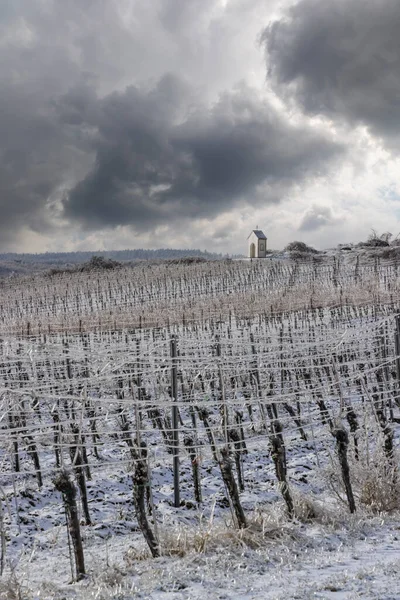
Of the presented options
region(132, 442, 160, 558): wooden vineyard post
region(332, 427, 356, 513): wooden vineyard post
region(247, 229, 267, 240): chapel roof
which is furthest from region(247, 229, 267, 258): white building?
region(132, 442, 160, 558): wooden vineyard post

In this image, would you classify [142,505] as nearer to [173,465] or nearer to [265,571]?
[265,571]

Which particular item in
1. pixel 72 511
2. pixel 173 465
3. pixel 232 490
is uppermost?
pixel 72 511

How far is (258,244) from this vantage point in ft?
152

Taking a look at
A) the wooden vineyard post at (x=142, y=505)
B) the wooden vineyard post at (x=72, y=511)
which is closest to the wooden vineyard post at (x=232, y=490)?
the wooden vineyard post at (x=142, y=505)

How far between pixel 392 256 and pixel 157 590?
37744mm

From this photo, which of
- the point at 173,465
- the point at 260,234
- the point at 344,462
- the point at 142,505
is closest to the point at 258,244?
the point at 260,234

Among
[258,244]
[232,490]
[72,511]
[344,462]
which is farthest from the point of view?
[258,244]

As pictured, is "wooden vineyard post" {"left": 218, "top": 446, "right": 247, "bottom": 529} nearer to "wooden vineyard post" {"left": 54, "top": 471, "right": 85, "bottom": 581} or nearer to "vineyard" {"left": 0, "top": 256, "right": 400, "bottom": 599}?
"vineyard" {"left": 0, "top": 256, "right": 400, "bottom": 599}

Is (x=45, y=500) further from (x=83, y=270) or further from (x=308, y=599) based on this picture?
(x=83, y=270)

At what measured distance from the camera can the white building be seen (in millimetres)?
46438

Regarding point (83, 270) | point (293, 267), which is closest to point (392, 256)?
point (293, 267)

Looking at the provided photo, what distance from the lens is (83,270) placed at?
49.1 m

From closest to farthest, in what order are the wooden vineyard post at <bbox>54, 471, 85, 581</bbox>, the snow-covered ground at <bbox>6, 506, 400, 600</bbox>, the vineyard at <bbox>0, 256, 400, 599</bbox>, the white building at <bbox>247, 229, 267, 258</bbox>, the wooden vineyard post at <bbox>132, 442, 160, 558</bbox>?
the snow-covered ground at <bbox>6, 506, 400, 600</bbox>, the wooden vineyard post at <bbox>54, 471, 85, 581</bbox>, the wooden vineyard post at <bbox>132, 442, 160, 558</bbox>, the vineyard at <bbox>0, 256, 400, 599</bbox>, the white building at <bbox>247, 229, 267, 258</bbox>

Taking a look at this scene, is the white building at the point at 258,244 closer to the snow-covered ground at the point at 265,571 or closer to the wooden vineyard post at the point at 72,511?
the snow-covered ground at the point at 265,571
